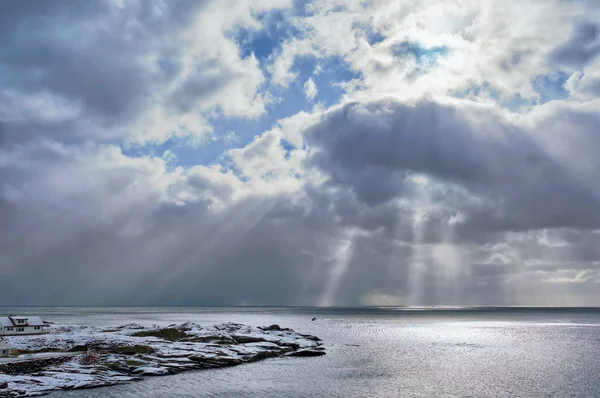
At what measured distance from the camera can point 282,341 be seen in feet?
392

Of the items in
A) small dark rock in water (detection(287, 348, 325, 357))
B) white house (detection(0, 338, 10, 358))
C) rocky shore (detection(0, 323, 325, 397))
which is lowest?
small dark rock in water (detection(287, 348, 325, 357))

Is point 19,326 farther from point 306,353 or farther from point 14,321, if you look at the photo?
point 306,353

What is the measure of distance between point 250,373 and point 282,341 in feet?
137

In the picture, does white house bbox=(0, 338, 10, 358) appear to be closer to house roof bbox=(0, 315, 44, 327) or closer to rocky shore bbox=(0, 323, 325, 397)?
rocky shore bbox=(0, 323, 325, 397)

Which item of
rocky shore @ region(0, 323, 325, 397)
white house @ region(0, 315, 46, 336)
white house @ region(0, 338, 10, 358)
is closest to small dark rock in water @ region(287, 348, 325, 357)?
rocky shore @ region(0, 323, 325, 397)

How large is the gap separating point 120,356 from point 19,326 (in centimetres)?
5479

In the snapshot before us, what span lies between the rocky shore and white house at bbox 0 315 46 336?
584 inches

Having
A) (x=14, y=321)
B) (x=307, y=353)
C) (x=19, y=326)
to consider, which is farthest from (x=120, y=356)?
(x=14, y=321)

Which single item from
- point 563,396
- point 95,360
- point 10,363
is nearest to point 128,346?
point 95,360

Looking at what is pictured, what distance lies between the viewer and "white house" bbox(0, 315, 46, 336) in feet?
378

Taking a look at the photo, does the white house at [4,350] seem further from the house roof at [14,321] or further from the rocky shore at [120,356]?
the house roof at [14,321]

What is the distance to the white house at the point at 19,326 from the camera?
→ 115062 mm

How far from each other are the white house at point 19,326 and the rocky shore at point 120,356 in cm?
1484

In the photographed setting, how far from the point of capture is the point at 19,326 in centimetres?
11862
